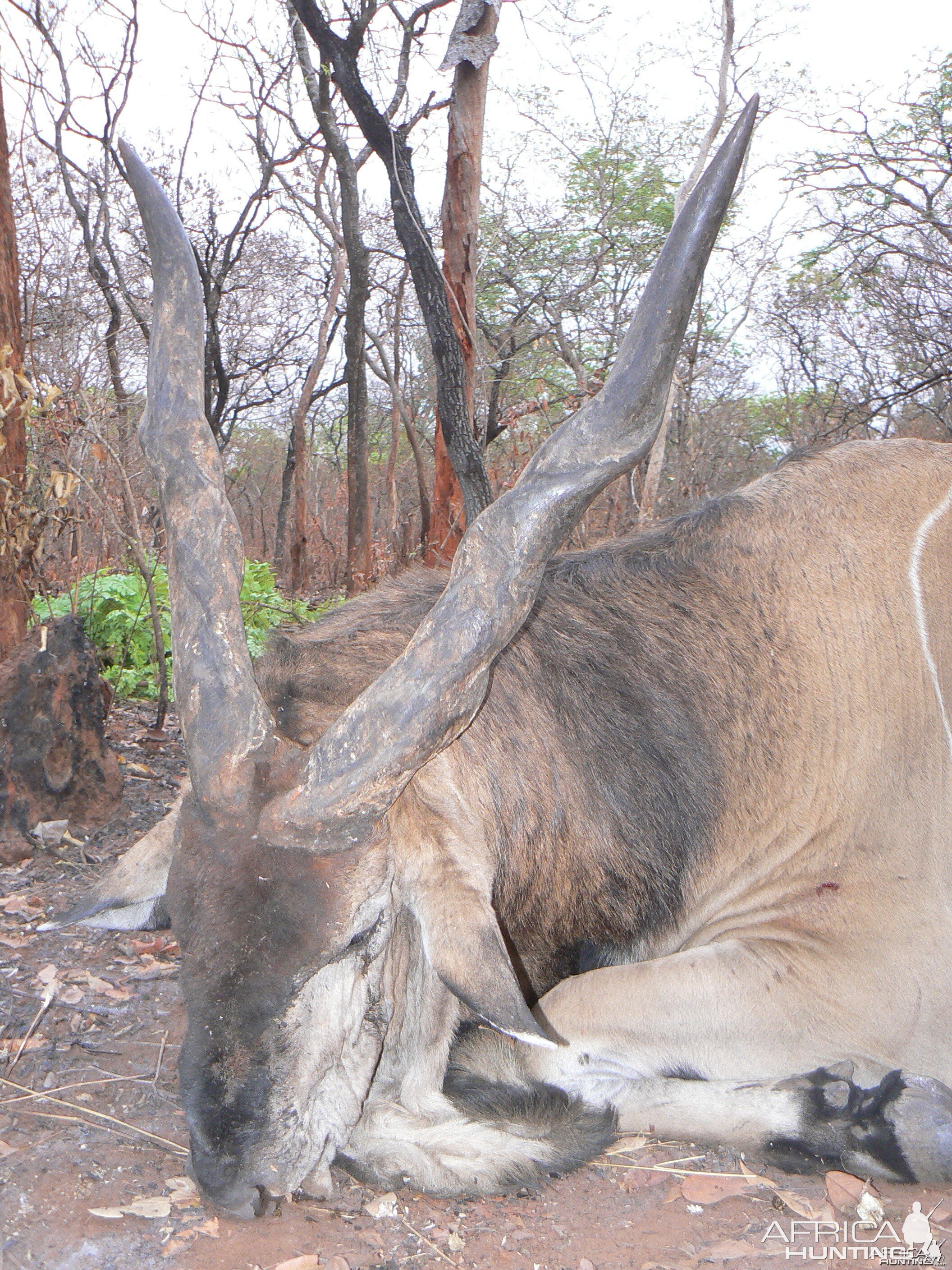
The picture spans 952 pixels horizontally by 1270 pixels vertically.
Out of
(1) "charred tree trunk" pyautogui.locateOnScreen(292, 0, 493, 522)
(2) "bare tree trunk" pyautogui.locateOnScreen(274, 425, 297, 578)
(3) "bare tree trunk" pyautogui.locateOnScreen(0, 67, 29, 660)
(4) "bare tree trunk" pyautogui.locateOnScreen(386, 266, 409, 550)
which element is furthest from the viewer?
(2) "bare tree trunk" pyautogui.locateOnScreen(274, 425, 297, 578)

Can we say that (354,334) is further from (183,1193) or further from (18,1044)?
(183,1193)

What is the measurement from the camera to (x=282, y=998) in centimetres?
222

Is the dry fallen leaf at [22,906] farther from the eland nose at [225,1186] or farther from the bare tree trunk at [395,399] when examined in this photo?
the bare tree trunk at [395,399]

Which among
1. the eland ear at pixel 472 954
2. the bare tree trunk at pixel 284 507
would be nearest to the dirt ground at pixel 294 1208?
the eland ear at pixel 472 954

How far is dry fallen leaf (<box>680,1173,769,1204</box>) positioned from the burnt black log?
112 inches

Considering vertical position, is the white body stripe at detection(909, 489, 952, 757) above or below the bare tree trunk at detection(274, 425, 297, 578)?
below

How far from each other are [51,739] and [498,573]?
2.69 m

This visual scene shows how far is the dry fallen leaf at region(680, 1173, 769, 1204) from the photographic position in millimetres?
2594

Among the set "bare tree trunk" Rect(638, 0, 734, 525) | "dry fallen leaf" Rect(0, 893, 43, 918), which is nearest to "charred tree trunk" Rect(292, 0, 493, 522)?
"bare tree trunk" Rect(638, 0, 734, 525)

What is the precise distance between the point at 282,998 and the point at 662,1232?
3.34 ft

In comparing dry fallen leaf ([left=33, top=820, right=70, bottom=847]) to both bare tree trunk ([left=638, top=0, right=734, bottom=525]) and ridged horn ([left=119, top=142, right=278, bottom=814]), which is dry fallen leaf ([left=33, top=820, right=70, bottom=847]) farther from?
bare tree trunk ([left=638, top=0, right=734, bottom=525])

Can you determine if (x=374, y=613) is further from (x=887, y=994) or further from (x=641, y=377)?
(x=887, y=994)

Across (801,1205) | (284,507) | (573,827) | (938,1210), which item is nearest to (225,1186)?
(573,827)

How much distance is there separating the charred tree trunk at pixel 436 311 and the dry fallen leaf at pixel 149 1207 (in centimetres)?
431
